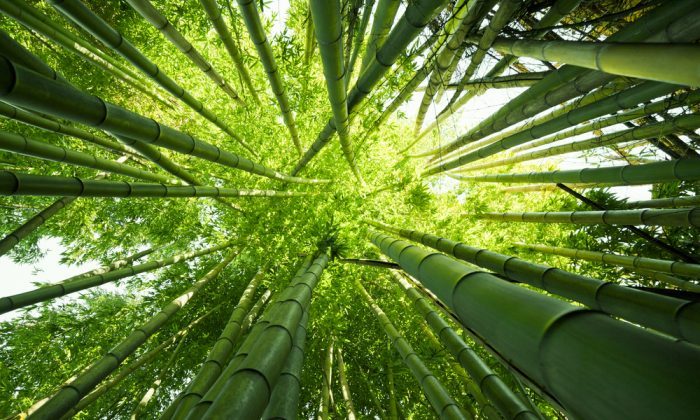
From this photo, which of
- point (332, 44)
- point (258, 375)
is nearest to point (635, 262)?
point (332, 44)

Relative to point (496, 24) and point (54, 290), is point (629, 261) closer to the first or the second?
point (496, 24)

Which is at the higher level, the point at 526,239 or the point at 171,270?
the point at 526,239

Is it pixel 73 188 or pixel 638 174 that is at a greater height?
pixel 638 174

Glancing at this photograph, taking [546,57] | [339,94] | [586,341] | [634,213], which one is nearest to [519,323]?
[586,341]

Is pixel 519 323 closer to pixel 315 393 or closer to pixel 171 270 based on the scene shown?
pixel 315 393

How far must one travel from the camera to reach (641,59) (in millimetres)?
1202

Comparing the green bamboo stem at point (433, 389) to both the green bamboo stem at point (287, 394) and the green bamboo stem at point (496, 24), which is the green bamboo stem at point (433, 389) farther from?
the green bamboo stem at point (496, 24)

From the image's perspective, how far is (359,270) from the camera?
15.4 ft

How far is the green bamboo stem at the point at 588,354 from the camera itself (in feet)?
1.67

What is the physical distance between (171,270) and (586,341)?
6252 millimetres

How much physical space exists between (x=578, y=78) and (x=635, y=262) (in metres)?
2.33

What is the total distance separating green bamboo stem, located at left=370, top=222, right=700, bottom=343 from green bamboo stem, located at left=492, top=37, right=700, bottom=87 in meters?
0.73

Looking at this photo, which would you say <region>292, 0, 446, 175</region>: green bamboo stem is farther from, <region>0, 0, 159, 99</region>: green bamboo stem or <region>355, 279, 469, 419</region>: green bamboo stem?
<region>355, 279, 469, 419</region>: green bamboo stem

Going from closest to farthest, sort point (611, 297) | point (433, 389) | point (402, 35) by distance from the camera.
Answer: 1. point (611, 297)
2. point (402, 35)
3. point (433, 389)
